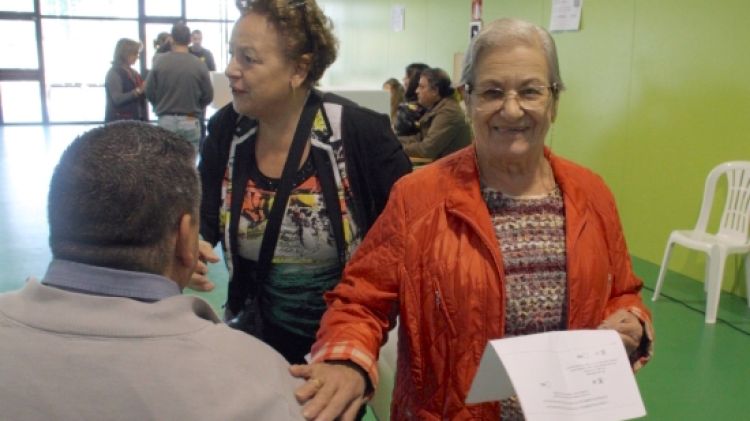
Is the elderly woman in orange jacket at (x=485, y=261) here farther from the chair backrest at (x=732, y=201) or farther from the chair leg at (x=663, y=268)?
the chair backrest at (x=732, y=201)

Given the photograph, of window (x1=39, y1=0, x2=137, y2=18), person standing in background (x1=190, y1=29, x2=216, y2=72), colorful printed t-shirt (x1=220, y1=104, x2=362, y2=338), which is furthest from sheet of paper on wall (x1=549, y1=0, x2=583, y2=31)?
window (x1=39, y1=0, x2=137, y2=18)

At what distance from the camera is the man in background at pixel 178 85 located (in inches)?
247

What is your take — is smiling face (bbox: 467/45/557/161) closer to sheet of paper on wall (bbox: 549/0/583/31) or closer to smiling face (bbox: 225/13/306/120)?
smiling face (bbox: 225/13/306/120)

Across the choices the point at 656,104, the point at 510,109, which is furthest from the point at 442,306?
the point at 656,104

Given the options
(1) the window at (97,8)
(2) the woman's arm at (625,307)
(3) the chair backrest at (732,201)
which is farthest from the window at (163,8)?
(2) the woman's arm at (625,307)

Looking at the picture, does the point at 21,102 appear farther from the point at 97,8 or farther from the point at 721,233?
the point at 721,233

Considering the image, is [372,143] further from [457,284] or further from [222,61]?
[222,61]

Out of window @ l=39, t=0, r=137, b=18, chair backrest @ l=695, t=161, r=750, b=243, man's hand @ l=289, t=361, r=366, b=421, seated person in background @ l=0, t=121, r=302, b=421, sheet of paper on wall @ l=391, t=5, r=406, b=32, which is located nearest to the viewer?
seated person in background @ l=0, t=121, r=302, b=421

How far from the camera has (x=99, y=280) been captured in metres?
0.91

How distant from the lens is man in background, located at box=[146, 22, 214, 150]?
6.27 meters

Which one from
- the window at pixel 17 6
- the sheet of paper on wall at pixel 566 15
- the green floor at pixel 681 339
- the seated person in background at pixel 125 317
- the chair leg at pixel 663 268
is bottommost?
the green floor at pixel 681 339

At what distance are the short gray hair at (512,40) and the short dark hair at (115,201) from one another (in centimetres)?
74

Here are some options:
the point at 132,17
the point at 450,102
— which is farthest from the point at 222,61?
the point at 450,102

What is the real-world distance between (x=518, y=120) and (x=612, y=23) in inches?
174
